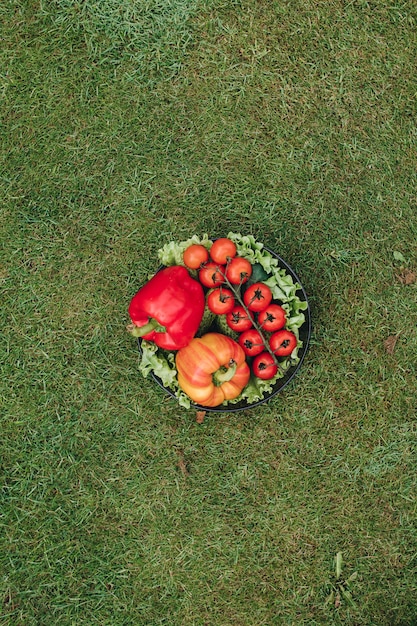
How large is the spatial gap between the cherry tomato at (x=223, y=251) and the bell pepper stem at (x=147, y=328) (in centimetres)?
41

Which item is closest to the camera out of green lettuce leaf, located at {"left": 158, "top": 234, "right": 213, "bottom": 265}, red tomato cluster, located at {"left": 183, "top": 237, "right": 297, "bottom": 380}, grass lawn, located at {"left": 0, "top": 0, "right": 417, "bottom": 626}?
red tomato cluster, located at {"left": 183, "top": 237, "right": 297, "bottom": 380}

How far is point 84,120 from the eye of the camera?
132 inches

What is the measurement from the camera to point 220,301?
2.71m

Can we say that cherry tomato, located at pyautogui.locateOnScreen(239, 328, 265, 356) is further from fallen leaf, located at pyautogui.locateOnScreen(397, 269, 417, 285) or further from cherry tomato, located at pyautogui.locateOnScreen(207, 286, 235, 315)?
fallen leaf, located at pyautogui.locateOnScreen(397, 269, 417, 285)

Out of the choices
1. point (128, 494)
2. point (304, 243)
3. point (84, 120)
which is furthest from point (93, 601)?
point (84, 120)

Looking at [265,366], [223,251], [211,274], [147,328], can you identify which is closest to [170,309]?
[147,328]

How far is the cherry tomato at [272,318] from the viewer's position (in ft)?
8.96

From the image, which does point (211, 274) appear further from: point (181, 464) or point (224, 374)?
point (181, 464)

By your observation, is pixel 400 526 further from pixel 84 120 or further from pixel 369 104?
pixel 84 120

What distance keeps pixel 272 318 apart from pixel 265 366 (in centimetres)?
22

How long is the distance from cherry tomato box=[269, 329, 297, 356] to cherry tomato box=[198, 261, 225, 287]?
1.18 feet

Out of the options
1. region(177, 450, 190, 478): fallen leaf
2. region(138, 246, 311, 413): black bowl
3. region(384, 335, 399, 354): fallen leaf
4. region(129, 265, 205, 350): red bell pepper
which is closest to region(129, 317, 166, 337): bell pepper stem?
region(129, 265, 205, 350): red bell pepper

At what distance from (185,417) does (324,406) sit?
0.77 metres

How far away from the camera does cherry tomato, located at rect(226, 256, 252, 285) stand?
8.90 feet
